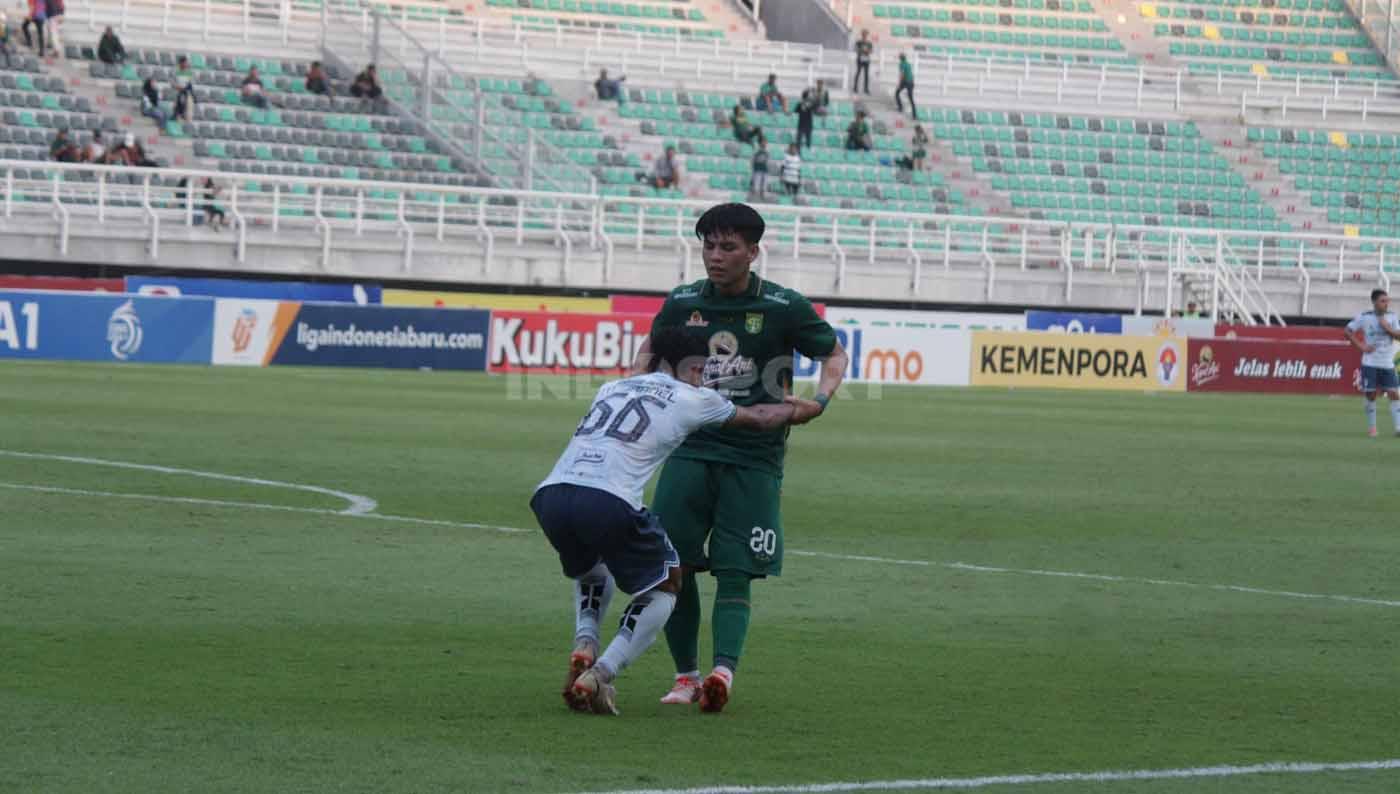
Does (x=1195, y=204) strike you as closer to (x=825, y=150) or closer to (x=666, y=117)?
(x=825, y=150)

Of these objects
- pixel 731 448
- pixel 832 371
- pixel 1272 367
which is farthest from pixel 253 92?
pixel 731 448

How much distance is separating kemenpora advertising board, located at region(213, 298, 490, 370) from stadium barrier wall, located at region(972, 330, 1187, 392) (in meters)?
9.32

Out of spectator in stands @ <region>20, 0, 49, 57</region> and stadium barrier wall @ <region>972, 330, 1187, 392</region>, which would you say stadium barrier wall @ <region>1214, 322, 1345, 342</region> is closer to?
stadium barrier wall @ <region>972, 330, 1187, 392</region>

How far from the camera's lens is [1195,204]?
5203 cm

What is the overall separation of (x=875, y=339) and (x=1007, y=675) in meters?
29.5

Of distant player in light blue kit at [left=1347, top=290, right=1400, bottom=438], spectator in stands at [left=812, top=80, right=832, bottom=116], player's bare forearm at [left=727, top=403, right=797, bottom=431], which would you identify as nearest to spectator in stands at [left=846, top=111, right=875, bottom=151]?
spectator in stands at [left=812, top=80, right=832, bottom=116]

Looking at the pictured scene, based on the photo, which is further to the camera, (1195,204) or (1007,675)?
(1195,204)

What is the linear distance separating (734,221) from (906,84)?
44467 mm

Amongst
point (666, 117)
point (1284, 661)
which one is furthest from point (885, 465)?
point (666, 117)

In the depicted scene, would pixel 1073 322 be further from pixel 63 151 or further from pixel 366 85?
pixel 63 151

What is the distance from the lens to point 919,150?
49.8 meters

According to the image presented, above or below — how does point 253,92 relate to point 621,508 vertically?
above

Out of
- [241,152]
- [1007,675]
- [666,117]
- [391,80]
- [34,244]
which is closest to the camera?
[1007,675]

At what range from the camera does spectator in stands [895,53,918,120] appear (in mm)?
51719
